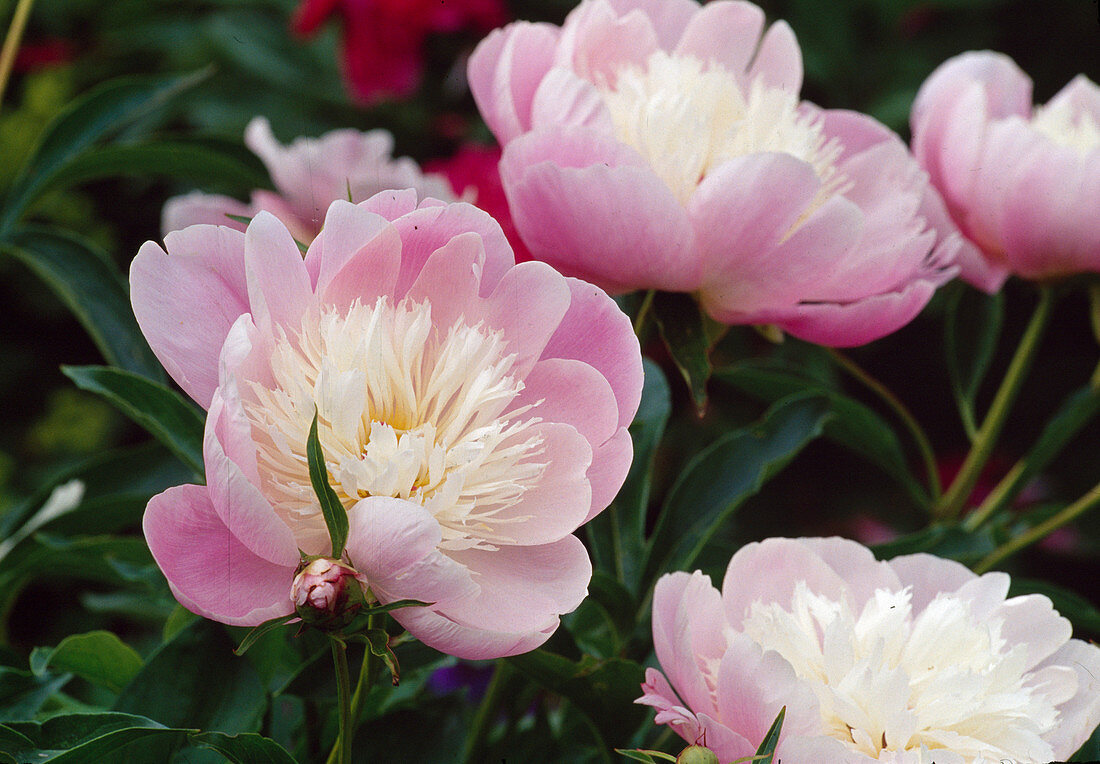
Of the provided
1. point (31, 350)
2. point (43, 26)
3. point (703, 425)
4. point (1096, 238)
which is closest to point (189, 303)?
point (1096, 238)

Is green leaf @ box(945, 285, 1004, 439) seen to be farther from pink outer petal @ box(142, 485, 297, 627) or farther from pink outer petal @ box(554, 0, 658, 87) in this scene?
pink outer petal @ box(142, 485, 297, 627)

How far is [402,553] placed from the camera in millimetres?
279

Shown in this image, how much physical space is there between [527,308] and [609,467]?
6 cm

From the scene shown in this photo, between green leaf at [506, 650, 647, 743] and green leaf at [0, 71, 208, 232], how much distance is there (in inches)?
16.2

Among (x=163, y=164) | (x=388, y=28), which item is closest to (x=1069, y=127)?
(x=163, y=164)

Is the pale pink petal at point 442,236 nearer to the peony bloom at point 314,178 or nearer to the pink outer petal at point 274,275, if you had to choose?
the pink outer petal at point 274,275

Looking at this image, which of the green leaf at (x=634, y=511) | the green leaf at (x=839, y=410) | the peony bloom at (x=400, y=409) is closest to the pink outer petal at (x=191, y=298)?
the peony bloom at (x=400, y=409)

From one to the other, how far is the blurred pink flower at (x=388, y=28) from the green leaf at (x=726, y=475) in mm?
741

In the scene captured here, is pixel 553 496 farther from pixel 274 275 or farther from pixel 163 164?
pixel 163 164

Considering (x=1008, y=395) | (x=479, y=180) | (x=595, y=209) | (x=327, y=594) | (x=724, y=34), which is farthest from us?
(x=479, y=180)

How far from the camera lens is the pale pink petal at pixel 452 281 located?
1.08 ft

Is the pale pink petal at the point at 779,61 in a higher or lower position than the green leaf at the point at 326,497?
higher

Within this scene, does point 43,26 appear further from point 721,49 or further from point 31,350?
point 721,49

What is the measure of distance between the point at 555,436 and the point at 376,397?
6 centimetres
